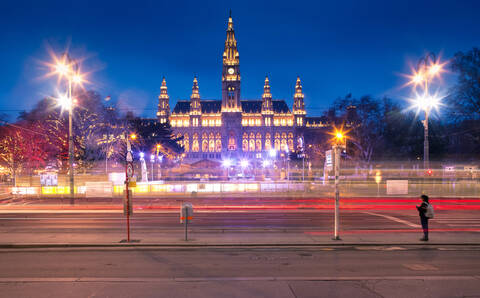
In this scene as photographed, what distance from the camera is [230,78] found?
413 feet

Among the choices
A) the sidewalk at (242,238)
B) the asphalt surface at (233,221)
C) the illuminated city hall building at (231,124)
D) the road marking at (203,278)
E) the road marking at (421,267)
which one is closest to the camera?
the road marking at (203,278)

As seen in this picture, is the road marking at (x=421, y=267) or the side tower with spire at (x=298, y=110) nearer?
the road marking at (x=421, y=267)

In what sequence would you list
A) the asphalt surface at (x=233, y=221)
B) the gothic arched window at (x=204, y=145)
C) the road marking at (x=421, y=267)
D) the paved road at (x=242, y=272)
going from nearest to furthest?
1. the paved road at (x=242, y=272)
2. the road marking at (x=421, y=267)
3. the asphalt surface at (x=233, y=221)
4. the gothic arched window at (x=204, y=145)

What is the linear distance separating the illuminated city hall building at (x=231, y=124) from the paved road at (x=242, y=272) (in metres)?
114

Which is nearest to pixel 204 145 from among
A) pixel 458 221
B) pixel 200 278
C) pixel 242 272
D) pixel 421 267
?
pixel 458 221

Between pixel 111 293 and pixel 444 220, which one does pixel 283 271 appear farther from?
pixel 444 220

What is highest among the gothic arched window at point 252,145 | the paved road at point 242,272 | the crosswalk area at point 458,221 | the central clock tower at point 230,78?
the central clock tower at point 230,78

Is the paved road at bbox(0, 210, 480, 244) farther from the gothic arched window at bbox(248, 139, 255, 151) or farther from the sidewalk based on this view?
the gothic arched window at bbox(248, 139, 255, 151)

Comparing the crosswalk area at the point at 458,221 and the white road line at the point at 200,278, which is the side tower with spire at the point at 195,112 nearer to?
the crosswalk area at the point at 458,221

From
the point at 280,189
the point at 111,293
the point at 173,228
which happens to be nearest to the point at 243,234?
the point at 173,228

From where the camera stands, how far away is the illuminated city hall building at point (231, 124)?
416 ft

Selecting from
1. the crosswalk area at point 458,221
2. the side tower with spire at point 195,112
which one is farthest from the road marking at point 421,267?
the side tower with spire at point 195,112

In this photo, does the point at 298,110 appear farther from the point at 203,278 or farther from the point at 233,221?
the point at 203,278

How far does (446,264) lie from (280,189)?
20.9 m
